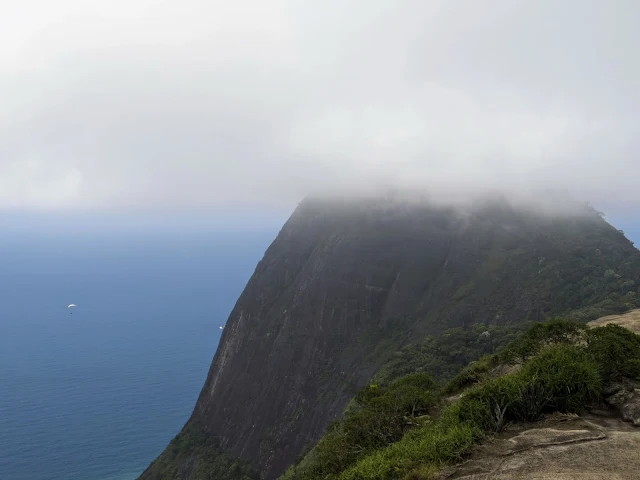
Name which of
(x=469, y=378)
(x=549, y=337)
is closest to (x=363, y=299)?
(x=469, y=378)

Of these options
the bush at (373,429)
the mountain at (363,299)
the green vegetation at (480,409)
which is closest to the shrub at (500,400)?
the green vegetation at (480,409)

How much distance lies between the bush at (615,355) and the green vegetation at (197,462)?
56513 mm

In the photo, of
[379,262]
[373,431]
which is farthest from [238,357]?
[373,431]

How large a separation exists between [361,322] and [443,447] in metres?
58.4

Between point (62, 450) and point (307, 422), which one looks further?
point (62, 450)

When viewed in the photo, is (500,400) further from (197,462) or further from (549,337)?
(197,462)

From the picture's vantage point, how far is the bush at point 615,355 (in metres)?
13.0

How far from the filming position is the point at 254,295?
3435 inches

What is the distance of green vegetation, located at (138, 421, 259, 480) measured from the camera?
6025 cm

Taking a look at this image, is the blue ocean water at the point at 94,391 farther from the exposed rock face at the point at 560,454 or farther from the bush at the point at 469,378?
the exposed rock face at the point at 560,454

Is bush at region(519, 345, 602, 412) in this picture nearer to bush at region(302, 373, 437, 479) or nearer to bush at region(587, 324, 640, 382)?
bush at region(587, 324, 640, 382)

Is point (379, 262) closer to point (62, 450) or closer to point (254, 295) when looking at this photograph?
point (254, 295)

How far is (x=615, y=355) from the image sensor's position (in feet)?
43.5

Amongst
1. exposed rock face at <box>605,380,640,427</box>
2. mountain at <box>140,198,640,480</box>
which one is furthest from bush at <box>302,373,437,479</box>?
mountain at <box>140,198,640,480</box>
